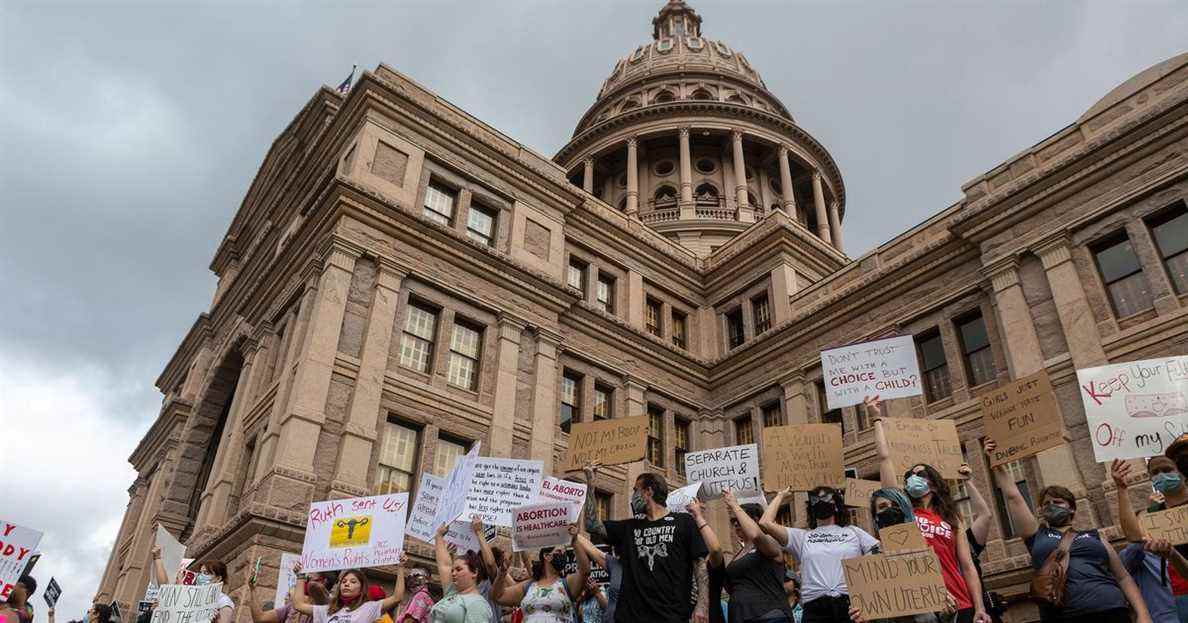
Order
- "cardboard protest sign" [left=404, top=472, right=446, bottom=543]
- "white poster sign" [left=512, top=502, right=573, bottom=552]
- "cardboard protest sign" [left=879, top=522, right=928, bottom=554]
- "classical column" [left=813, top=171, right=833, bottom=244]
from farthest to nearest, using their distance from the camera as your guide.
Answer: "classical column" [left=813, top=171, right=833, bottom=244] < "cardboard protest sign" [left=404, top=472, right=446, bottom=543] < "white poster sign" [left=512, top=502, right=573, bottom=552] < "cardboard protest sign" [left=879, top=522, right=928, bottom=554]

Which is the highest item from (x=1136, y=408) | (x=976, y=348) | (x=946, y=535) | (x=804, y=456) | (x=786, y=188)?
(x=786, y=188)

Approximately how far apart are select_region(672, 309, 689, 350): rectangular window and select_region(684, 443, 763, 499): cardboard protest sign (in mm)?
15089

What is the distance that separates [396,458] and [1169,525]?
599 inches

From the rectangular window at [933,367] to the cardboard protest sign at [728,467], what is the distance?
1101cm

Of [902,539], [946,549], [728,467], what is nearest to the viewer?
[902,539]

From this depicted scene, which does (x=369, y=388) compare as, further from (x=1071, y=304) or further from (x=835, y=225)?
(x=835, y=225)

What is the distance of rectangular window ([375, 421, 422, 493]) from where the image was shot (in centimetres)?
1745

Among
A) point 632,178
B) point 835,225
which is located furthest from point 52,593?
point 835,225

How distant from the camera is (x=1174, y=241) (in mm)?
16359

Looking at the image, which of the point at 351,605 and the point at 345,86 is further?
the point at 345,86

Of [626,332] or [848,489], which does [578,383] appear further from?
[848,489]

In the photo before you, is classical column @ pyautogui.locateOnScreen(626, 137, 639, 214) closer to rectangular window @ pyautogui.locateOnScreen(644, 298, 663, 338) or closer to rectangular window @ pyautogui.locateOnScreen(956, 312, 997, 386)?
rectangular window @ pyautogui.locateOnScreen(644, 298, 663, 338)

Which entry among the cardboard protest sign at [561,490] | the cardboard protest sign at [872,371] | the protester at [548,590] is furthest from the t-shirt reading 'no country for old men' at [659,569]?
the cardboard protest sign at [872,371]

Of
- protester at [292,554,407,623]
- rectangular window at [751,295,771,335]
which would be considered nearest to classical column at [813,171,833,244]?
rectangular window at [751,295,771,335]
